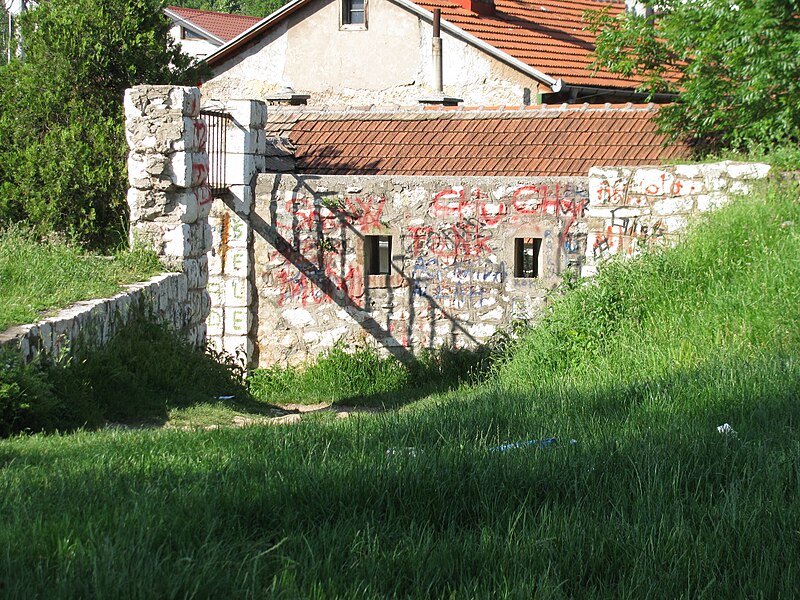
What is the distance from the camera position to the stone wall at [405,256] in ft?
49.9

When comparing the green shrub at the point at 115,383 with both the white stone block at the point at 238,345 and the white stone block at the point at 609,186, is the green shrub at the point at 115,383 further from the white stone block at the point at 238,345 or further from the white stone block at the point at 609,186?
the white stone block at the point at 609,186

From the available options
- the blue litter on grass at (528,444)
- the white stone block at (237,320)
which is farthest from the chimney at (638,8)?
the blue litter on grass at (528,444)

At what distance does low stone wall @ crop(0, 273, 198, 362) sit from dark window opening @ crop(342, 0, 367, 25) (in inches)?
521

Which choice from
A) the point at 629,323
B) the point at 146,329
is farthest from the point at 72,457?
the point at 629,323

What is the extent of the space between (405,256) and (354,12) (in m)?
10.6

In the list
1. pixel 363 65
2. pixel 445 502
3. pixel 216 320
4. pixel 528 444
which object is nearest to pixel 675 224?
pixel 216 320

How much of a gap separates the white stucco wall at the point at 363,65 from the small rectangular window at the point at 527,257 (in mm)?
7960

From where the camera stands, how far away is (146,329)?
1024cm

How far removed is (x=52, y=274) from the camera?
9.70m

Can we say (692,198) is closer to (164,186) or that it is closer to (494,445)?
(164,186)

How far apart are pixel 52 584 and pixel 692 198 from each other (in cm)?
1008

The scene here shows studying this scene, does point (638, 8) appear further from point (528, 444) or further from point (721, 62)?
point (528, 444)

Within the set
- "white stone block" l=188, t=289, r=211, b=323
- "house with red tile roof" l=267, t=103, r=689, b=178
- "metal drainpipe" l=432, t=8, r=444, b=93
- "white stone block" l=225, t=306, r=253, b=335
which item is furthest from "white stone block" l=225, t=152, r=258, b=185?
"metal drainpipe" l=432, t=8, r=444, b=93

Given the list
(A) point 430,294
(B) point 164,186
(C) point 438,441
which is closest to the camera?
(C) point 438,441
